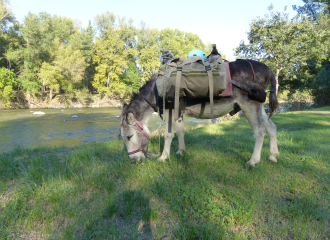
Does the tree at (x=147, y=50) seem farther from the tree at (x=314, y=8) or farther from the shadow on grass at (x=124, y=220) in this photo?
the shadow on grass at (x=124, y=220)

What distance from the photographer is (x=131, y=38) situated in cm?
4772

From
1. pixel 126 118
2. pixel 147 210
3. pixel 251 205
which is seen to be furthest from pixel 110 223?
pixel 126 118

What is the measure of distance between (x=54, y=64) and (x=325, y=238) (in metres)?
45.7

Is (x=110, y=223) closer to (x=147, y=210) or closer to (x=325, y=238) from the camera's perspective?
(x=147, y=210)

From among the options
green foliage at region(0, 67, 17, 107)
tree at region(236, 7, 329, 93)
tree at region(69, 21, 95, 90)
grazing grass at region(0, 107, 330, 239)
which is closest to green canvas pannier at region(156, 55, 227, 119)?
grazing grass at region(0, 107, 330, 239)

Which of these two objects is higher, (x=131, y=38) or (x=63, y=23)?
(x=63, y=23)

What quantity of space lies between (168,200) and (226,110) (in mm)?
2271

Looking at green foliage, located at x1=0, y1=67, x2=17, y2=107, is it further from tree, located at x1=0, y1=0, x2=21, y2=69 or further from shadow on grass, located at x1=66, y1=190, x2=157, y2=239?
shadow on grass, located at x1=66, y1=190, x2=157, y2=239

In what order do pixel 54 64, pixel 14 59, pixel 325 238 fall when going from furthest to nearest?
pixel 54 64
pixel 14 59
pixel 325 238

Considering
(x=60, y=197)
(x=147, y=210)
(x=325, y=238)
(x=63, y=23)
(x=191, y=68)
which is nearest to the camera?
(x=325, y=238)

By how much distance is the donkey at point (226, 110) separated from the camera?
398 cm

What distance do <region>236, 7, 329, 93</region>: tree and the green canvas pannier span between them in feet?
84.5

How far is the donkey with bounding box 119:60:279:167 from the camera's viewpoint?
13.1ft

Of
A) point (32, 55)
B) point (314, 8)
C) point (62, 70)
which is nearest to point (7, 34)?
point (32, 55)
